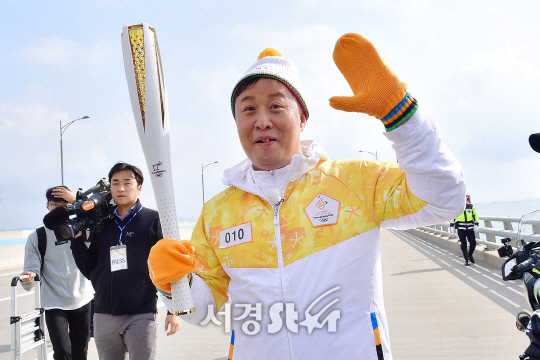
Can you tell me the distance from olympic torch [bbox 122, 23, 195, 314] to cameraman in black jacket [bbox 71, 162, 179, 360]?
1.47 m

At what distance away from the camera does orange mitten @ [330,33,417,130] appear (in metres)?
1.33

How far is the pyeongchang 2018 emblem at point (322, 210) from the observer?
1604mm

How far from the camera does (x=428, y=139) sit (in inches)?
51.6

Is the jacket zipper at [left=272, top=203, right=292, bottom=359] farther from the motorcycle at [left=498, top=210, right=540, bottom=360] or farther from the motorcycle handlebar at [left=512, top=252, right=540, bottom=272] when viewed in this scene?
the motorcycle handlebar at [left=512, top=252, right=540, bottom=272]

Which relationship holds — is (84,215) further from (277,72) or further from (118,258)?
(277,72)

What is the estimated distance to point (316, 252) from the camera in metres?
1.58

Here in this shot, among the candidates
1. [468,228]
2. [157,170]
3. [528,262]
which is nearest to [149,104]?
[157,170]

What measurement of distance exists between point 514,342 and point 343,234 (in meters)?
3.82

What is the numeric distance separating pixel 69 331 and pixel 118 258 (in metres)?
1.26

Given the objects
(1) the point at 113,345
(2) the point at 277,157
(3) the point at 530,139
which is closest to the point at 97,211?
(1) the point at 113,345

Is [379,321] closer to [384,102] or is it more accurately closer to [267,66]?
[384,102]

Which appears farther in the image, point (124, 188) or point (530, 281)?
point (124, 188)

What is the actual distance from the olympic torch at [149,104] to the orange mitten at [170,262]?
0.28 m

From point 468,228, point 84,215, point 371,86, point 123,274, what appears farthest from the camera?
point 468,228
